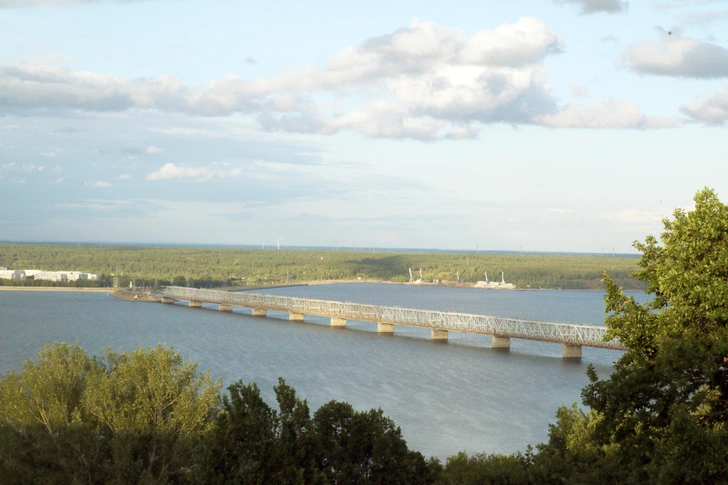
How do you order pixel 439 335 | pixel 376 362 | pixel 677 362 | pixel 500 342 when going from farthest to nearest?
pixel 439 335, pixel 500 342, pixel 376 362, pixel 677 362

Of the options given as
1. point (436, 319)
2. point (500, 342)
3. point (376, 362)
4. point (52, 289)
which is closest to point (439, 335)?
point (436, 319)

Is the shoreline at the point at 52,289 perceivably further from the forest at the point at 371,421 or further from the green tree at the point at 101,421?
the green tree at the point at 101,421

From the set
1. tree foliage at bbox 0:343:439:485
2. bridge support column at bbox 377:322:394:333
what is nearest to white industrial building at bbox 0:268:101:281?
bridge support column at bbox 377:322:394:333

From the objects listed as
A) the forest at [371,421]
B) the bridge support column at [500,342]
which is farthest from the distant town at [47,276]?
the forest at [371,421]

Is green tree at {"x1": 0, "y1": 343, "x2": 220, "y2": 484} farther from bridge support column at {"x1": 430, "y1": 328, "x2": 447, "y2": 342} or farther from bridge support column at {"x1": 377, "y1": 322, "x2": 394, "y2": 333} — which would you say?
bridge support column at {"x1": 377, "y1": 322, "x2": 394, "y2": 333}

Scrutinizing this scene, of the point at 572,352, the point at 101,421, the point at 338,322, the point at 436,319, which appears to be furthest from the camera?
the point at 338,322

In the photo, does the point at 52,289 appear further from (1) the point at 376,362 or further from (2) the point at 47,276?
(1) the point at 376,362

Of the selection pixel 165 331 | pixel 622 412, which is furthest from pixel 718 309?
pixel 165 331
